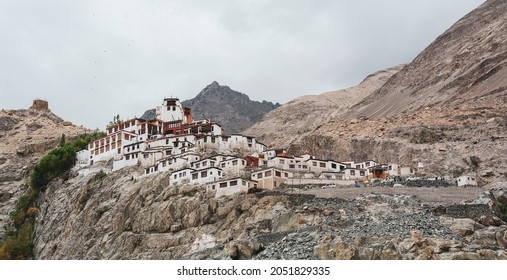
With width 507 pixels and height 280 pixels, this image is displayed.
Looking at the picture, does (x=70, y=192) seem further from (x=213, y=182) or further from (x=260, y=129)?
(x=260, y=129)

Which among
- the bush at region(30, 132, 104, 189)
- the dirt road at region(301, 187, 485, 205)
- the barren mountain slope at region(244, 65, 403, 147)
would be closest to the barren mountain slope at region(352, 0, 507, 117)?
the barren mountain slope at region(244, 65, 403, 147)

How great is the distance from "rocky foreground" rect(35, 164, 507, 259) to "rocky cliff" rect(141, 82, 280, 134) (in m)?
99.2

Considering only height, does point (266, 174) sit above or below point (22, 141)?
below

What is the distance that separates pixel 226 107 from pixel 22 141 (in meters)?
86.4

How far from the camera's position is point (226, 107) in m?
184

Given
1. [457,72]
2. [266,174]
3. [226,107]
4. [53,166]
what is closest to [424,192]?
[266,174]

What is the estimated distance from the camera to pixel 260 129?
144000mm

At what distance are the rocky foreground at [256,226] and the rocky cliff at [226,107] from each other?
99.2 m

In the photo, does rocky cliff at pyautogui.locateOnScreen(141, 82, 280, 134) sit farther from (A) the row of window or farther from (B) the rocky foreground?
(A) the row of window

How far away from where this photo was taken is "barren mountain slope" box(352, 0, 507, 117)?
10281 centimetres

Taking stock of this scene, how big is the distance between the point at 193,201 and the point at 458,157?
94.9 ft

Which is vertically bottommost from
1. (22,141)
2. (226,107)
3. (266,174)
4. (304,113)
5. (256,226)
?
(256,226)

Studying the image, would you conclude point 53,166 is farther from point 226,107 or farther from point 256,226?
point 226,107


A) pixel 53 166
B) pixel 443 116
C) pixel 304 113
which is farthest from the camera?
pixel 304 113
